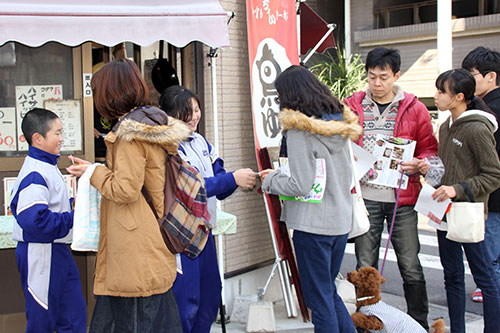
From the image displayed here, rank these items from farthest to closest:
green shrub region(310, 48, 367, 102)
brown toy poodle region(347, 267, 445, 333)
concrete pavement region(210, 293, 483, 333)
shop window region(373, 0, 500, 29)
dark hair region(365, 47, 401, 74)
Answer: shop window region(373, 0, 500, 29), green shrub region(310, 48, 367, 102), concrete pavement region(210, 293, 483, 333), dark hair region(365, 47, 401, 74), brown toy poodle region(347, 267, 445, 333)

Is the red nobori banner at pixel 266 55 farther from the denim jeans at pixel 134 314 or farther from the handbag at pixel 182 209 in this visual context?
the denim jeans at pixel 134 314

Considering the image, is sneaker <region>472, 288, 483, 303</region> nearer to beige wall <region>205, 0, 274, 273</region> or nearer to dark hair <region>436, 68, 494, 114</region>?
beige wall <region>205, 0, 274, 273</region>

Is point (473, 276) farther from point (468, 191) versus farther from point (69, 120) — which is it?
point (69, 120)

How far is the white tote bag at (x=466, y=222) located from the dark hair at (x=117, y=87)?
2.35 metres

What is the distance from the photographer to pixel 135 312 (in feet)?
8.96

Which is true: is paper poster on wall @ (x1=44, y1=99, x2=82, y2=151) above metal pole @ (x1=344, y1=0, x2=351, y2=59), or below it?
below

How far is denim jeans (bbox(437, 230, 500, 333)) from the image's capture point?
3.98 m

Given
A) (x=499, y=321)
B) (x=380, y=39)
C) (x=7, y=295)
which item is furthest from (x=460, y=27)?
(x=7, y=295)

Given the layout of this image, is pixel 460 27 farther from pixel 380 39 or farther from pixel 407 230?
pixel 407 230

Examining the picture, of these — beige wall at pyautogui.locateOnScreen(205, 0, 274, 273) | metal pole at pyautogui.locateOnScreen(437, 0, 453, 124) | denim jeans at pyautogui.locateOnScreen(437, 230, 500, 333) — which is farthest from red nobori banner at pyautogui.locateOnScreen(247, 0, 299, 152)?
metal pole at pyautogui.locateOnScreen(437, 0, 453, 124)

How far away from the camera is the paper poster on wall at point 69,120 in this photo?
15.1ft

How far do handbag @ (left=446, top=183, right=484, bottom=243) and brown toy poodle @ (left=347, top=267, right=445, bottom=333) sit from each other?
23.8 inches

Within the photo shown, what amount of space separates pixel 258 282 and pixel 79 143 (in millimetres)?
2116

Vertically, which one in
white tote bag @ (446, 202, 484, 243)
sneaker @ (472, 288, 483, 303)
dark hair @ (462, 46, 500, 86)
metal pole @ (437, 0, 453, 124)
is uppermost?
metal pole @ (437, 0, 453, 124)
